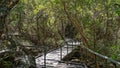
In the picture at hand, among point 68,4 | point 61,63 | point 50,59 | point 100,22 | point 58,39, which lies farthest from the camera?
point 58,39

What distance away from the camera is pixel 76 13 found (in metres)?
13.3

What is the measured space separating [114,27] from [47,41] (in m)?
8.55

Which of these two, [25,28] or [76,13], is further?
[25,28]

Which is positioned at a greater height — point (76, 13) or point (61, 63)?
point (76, 13)

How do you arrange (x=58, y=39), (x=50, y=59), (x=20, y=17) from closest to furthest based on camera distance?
(x=50, y=59) < (x=20, y=17) < (x=58, y=39)

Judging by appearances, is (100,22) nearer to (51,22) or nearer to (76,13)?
(76,13)

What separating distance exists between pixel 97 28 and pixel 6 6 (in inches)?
328

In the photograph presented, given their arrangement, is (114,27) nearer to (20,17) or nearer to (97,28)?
(97,28)

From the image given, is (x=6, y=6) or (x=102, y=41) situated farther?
(x=102, y=41)

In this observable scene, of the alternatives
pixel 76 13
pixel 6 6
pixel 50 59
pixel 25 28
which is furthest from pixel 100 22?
pixel 25 28

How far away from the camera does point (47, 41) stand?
22141mm

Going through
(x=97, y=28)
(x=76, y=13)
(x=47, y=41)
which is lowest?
(x=47, y=41)

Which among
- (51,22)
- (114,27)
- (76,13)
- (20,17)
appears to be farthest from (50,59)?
(51,22)

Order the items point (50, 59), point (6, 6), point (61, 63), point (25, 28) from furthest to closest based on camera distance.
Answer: point (25, 28)
point (50, 59)
point (61, 63)
point (6, 6)
